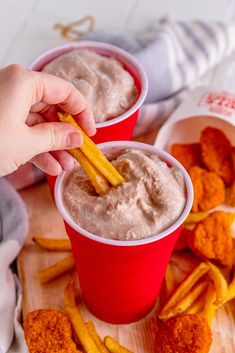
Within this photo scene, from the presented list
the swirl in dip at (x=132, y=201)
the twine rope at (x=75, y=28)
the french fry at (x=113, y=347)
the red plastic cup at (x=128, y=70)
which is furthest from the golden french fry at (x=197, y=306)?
the twine rope at (x=75, y=28)

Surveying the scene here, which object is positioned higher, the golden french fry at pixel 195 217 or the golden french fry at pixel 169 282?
the golden french fry at pixel 195 217

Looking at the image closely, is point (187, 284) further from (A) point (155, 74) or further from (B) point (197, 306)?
(A) point (155, 74)

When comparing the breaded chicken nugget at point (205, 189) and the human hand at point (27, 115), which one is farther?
the breaded chicken nugget at point (205, 189)

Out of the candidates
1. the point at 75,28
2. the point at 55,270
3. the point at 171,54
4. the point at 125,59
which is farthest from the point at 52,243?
the point at 75,28

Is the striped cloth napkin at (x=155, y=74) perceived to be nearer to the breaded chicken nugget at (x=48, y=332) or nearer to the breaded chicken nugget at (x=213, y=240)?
the breaded chicken nugget at (x=48, y=332)

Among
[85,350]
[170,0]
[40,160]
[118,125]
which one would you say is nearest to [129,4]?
[170,0]

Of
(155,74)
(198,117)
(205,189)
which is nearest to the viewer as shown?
(205,189)

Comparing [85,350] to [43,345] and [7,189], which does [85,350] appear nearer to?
[43,345]

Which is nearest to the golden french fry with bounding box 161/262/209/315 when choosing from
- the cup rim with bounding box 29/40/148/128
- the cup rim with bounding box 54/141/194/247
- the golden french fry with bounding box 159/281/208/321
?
the golden french fry with bounding box 159/281/208/321
